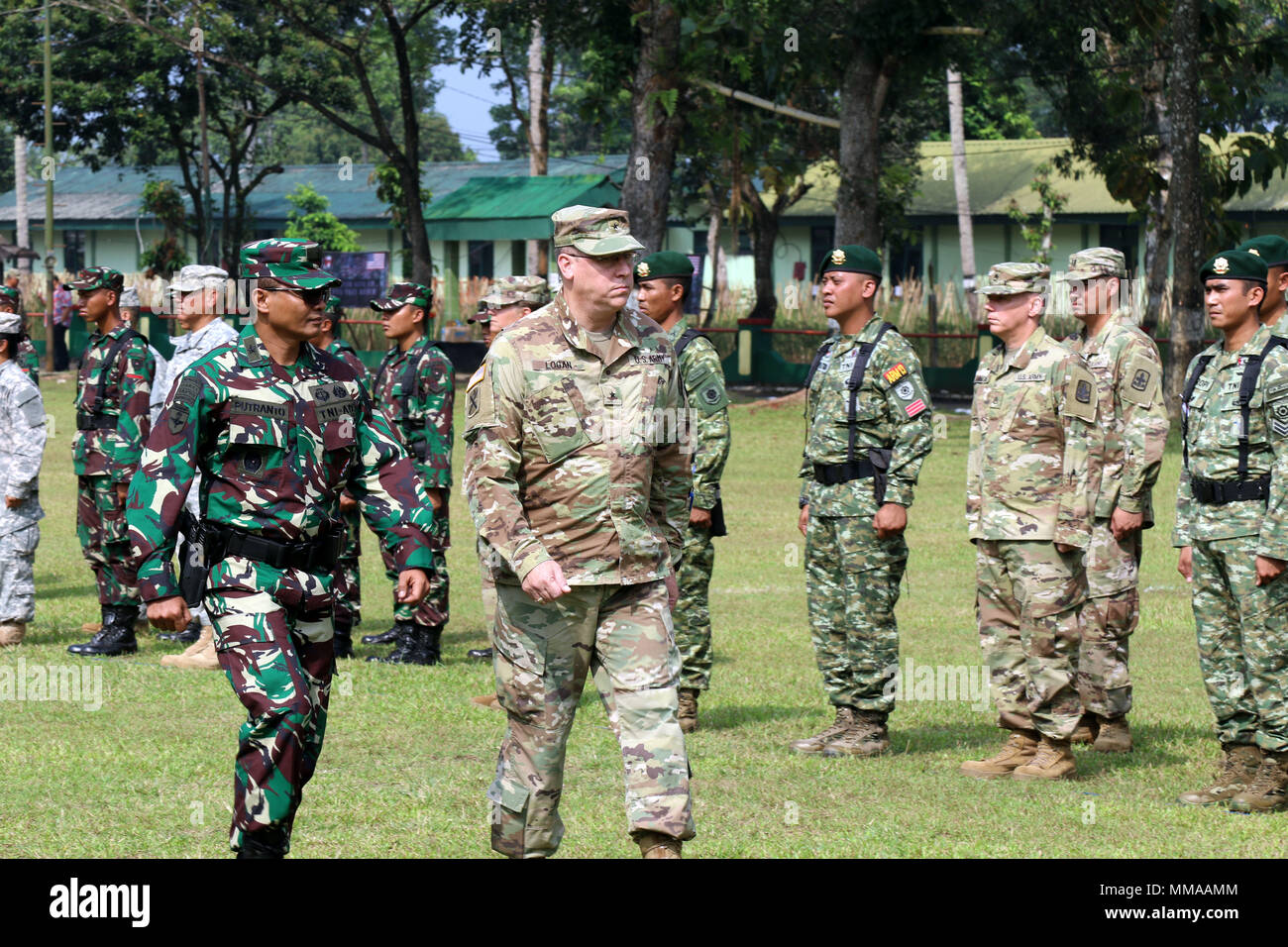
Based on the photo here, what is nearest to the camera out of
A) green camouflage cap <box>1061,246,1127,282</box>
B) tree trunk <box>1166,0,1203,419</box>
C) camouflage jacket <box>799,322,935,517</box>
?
camouflage jacket <box>799,322,935,517</box>

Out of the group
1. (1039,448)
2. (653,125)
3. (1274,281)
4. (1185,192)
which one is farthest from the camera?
(653,125)

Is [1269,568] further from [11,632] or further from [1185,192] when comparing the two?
[1185,192]

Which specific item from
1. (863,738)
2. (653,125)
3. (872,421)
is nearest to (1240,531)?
(872,421)

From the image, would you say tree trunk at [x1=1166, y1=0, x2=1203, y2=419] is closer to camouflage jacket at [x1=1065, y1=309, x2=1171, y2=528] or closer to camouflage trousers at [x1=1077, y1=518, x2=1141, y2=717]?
camouflage jacket at [x1=1065, y1=309, x2=1171, y2=528]

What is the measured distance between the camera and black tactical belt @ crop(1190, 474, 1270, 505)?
23.4 ft

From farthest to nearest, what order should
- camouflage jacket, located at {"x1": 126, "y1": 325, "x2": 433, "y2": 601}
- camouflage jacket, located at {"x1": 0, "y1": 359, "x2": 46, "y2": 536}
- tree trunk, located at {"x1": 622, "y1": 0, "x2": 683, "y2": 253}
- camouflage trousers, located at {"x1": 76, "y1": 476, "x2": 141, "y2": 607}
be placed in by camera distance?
tree trunk, located at {"x1": 622, "y1": 0, "x2": 683, "y2": 253}, camouflage trousers, located at {"x1": 76, "y1": 476, "x2": 141, "y2": 607}, camouflage jacket, located at {"x1": 0, "y1": 359, "x2": 46, "y2": 536}, camouflage jacket, located at {"x1": 126, "y1": 325, "x2": 433, "y2": 601}

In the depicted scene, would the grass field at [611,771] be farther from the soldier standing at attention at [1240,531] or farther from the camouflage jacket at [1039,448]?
the camouflage jacket at [1039,448]

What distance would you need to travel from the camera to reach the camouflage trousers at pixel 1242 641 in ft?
23.3

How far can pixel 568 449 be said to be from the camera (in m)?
5.61

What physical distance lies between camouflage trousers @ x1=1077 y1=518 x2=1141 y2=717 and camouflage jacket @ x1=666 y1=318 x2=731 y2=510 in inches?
78.6

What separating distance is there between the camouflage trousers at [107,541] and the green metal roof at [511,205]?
106ft

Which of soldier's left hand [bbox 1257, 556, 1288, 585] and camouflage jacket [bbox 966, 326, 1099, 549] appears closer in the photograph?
soldier's left hand [bbox 1257, 556, 1288, 585]

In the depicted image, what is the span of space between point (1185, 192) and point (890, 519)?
18.6 meters

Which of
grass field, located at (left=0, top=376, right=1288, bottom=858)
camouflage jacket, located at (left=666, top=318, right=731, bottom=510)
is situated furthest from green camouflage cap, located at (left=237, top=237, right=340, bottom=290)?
camouflage jacket, located at (left=666, top=318, right=731, bottom=510)
